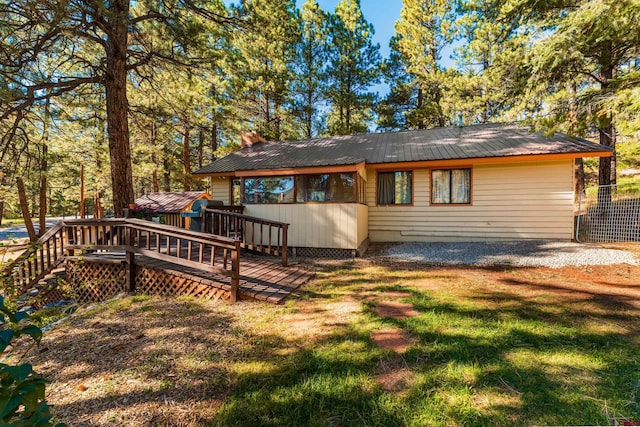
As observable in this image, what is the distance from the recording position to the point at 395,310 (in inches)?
143

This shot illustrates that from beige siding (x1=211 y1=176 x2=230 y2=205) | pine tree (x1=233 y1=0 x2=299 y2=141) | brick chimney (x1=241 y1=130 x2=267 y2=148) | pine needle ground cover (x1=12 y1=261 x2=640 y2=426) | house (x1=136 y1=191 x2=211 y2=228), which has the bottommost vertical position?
pine needle ground cover (x1=12 y1=261 x2=640 y2=426)

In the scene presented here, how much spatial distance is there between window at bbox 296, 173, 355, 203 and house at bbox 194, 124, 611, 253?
0.03 meters

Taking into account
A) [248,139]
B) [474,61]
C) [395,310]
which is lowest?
[395,310]

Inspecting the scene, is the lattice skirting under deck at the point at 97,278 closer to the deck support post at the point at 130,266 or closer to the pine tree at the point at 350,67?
the deck support post at the point at 130,266

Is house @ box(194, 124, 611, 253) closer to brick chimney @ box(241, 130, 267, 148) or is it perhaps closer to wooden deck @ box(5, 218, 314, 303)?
wooden deck @ box(5, 218, 314, 303)

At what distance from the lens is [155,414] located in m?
1.93

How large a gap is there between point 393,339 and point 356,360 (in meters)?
0.58

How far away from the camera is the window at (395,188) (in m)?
9.16

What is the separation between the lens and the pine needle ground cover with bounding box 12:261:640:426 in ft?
6.21

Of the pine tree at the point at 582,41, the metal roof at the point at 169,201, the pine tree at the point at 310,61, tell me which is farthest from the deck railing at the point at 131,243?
the pine tree at the point at 310,61

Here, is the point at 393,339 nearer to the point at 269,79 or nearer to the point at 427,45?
the point at 269,79

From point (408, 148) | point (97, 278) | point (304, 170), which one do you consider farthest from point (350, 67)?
point (97, 278)

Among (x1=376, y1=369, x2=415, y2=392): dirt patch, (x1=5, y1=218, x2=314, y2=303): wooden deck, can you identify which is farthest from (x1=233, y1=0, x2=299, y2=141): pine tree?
(x1=376, y1=369, x2=415, y2=392): dirt patch

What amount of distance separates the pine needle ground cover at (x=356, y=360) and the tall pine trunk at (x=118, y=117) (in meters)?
3.28
